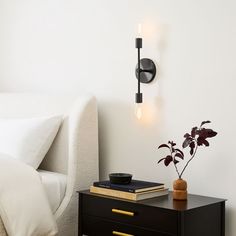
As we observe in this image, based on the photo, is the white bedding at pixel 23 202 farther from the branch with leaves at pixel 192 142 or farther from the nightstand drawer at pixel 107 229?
the branch with leaves at pixel 192 142

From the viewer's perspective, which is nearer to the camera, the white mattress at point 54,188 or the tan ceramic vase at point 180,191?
the tan ceramic vase at point 180,191

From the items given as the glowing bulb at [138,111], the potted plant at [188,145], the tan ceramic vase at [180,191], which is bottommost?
the tan ceramic vase at [180,191]

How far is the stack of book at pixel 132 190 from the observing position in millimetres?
2361

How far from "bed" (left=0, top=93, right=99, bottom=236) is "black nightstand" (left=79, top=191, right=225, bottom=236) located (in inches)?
9.0

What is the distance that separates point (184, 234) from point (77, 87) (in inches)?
55.8

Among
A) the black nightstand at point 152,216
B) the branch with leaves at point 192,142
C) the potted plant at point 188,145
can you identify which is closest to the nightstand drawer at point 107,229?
the black nightstand at point 152,216

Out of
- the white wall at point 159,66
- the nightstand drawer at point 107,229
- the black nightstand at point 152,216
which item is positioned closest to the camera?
the black nightstand at point 152,216

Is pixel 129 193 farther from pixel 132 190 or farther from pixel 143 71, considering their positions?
pixel 143 71

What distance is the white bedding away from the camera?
236 centimetres

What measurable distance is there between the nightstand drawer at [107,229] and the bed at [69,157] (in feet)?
0.84

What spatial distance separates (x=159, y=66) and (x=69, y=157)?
74cm

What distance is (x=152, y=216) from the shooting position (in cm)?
225

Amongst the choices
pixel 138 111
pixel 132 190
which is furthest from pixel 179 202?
pixel 138 111

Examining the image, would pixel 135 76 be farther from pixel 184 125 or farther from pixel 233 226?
pixel 233 226
